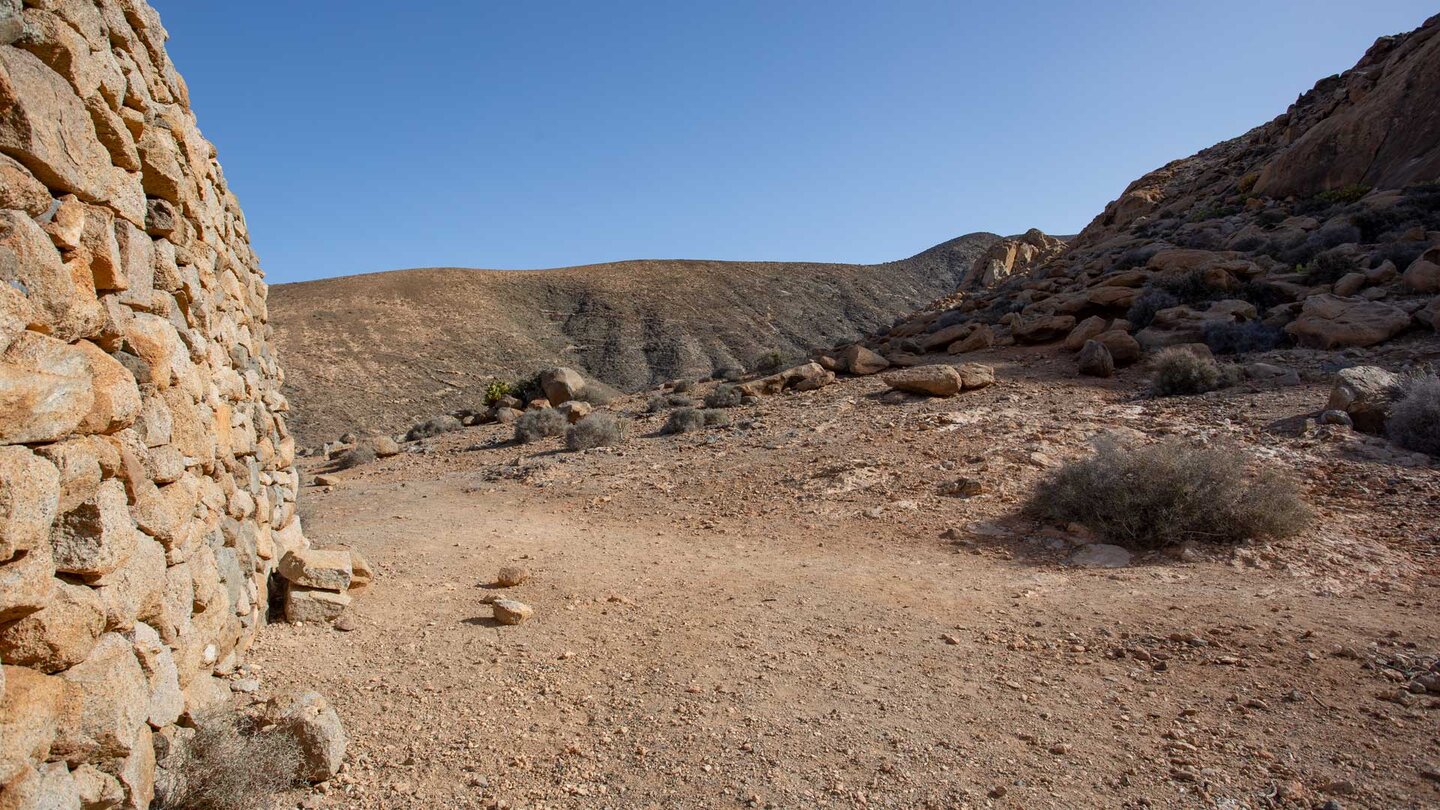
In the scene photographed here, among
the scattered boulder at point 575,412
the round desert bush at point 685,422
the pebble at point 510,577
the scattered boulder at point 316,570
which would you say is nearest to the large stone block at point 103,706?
the scattered boulder at point 316,570

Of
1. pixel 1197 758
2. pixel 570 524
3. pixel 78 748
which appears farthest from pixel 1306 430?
pixel 78 748

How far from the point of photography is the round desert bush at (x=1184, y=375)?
11195 mm

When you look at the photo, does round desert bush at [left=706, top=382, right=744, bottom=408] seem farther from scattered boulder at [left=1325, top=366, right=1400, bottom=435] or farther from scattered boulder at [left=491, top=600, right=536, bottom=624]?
scattered boulder at [left=491, top=600, right=536, bottom=624]

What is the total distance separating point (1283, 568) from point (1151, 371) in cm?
716

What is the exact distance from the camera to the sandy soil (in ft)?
11.4

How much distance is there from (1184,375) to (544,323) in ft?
127

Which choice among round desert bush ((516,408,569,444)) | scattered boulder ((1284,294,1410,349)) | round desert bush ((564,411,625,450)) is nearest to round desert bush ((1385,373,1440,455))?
→ scattered boulder ((1284,294,1410,349))

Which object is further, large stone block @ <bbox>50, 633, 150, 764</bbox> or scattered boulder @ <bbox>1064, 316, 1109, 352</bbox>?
scattered boulder @ <bbox>1064, 316, 1109, 352</bbox>

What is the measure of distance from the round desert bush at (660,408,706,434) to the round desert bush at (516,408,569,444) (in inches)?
107

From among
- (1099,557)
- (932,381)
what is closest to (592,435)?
(932,381)

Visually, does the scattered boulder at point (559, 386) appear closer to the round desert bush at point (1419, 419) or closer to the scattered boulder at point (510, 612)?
the scattered boulder at point (510, 612)

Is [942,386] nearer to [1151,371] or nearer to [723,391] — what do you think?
[1151,371]

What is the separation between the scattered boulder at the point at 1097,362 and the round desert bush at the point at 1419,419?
482 cm

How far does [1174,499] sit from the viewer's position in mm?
6809
